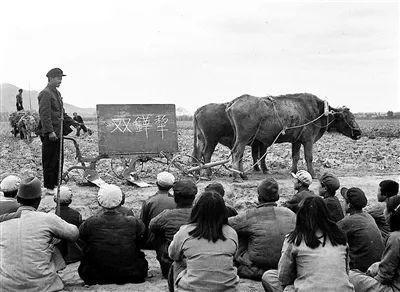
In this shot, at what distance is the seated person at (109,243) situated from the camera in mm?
5480

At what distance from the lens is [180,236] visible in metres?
4.52

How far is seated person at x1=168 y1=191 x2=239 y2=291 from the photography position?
440 centimetres

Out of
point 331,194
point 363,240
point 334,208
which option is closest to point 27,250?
point 363,240

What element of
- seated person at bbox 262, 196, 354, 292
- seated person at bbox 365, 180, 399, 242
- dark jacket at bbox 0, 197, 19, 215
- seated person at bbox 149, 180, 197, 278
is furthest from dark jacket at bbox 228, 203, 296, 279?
dark jacket at bbox 0, 197, 19, 215

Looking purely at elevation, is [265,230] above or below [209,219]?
below

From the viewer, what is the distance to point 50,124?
866 cm

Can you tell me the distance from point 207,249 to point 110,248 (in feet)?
4.78

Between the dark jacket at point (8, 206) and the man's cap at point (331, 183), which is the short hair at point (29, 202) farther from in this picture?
the man's cap at point (331, 183)

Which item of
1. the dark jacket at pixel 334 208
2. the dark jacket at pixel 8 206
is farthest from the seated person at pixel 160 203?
the dark jacket at pixel 334 208

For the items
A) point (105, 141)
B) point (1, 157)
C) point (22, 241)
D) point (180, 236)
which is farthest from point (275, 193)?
point (1, 157)

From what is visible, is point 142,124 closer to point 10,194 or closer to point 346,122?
point 10,194

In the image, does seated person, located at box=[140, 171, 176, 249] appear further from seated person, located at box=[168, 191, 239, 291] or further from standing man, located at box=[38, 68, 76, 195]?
standing man, located at box=[38, 68, 76, 195]

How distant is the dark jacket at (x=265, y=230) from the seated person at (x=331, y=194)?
0.90 metres

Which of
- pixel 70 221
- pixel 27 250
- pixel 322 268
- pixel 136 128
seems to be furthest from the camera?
pixel 136 128
